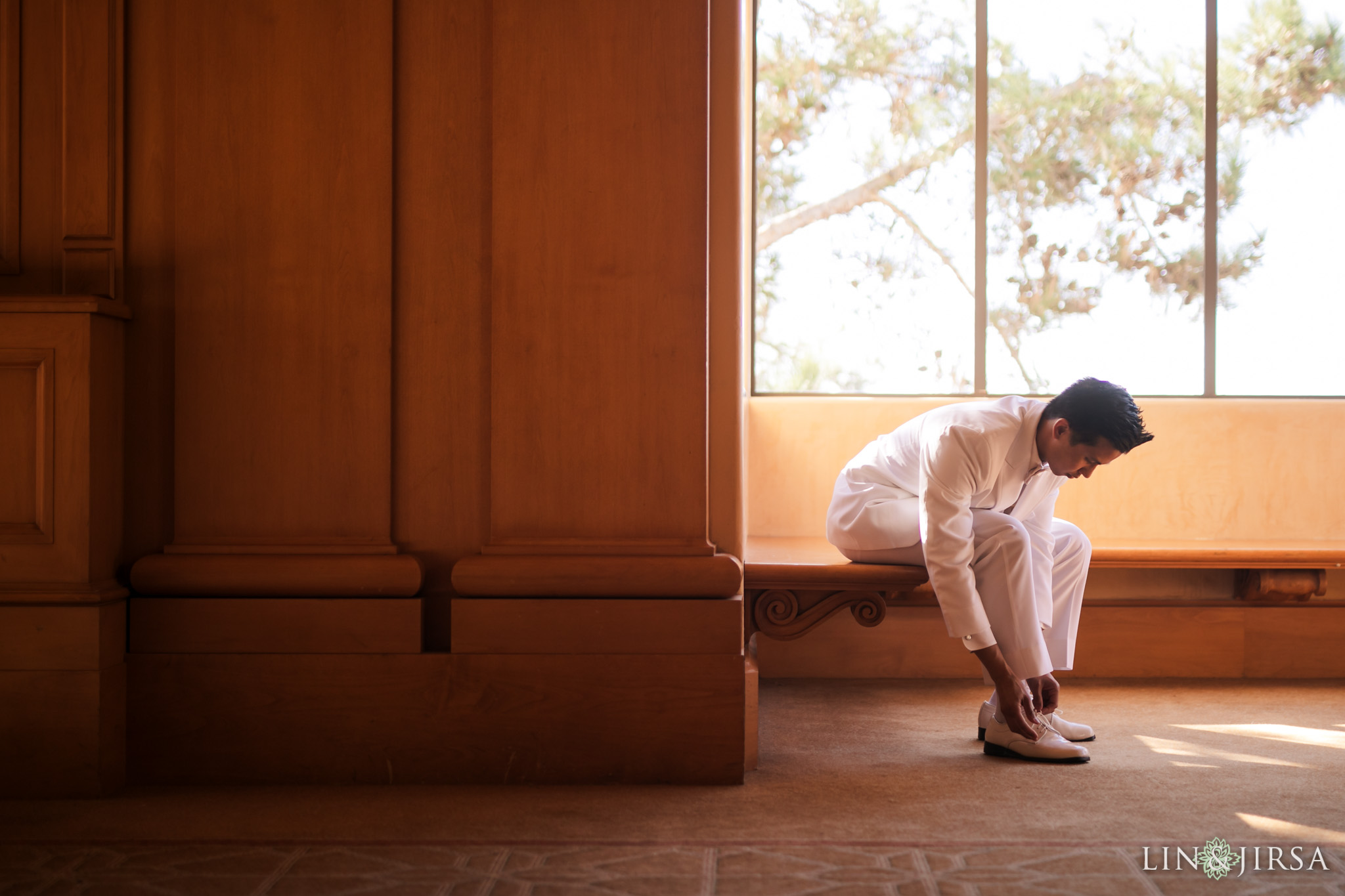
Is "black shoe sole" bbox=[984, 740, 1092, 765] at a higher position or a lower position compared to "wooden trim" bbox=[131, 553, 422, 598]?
lower

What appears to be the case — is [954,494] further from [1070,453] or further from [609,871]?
[609,871]

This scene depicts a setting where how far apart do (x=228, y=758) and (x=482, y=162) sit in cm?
153

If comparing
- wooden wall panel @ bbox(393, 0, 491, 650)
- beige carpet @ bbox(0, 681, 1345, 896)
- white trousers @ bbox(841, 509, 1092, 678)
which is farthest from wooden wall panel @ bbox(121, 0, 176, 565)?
white trousers @ bbox(841, 509, 1092, 678)

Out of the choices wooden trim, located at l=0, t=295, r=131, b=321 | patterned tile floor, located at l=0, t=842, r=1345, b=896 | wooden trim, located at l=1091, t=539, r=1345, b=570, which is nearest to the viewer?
patterned tile floor, located at l=0, t=842, r=1345, b=896

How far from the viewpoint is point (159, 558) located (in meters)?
2.39

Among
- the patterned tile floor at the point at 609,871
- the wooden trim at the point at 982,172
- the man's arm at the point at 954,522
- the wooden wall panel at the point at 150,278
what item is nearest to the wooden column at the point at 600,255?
the man's arm at the point at 954,522

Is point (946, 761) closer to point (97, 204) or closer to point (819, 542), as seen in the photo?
point (819, 542)

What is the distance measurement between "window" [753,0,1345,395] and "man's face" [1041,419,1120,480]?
59.2 inches

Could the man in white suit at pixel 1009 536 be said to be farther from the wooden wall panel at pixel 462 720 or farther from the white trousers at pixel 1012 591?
the wooden wall panel at pixel 462 720

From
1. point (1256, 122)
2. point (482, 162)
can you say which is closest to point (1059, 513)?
point (1256, 122)

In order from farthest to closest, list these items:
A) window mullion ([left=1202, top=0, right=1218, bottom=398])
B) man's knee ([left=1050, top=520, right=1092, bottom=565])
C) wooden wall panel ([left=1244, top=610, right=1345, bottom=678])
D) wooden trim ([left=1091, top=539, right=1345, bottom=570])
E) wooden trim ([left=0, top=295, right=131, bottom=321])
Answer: window mullion ([left=1202, top=0, right=1218, bottom=398]) → wooden wall panel ([left=1244, top=610, right=1345, bottom=678]) → wooden trim ([left=1091, top=539, right=1345, bottom=570]) → man's knee ([left=1050, top=520, right=1092, bottom=565]) → wooden trim ([left=0, top=295, right=131, bottom=321])

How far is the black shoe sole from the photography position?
2525 mm

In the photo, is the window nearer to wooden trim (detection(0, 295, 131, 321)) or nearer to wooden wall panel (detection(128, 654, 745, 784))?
wooden wall panel (detection(128, 654, 745, 784))

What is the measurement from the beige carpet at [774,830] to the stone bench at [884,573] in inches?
14.1
